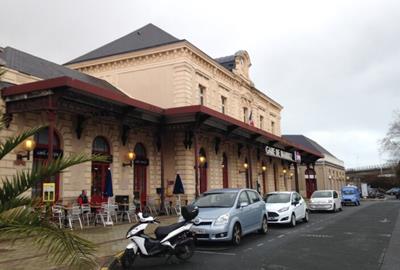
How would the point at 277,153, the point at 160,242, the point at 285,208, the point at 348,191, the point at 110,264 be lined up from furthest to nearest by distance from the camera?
the point at 348,191
the point at 277,153
the point at 285,208
the point at 160,242
the point at 110,264

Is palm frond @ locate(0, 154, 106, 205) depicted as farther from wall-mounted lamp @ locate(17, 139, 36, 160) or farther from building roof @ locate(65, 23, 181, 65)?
building roof @ locate(65, 23, 181, 65)

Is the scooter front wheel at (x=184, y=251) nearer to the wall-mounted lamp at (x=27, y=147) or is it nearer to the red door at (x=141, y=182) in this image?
the wall-mounted lamp at (x=27, y=147)

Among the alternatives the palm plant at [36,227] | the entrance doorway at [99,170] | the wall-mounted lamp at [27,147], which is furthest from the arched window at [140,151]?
the palm plant at [36,227]

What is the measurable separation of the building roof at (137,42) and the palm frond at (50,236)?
2215 cm

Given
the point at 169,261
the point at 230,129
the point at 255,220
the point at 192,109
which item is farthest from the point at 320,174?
the point at 169,261

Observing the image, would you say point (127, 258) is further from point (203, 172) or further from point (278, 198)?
point (203, 172)

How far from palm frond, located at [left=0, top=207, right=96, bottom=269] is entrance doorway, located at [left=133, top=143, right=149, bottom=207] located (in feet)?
55.1

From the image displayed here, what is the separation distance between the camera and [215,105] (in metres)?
28.8

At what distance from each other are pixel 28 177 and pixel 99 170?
1456 centimetres

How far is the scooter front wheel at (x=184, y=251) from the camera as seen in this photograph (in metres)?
8.84

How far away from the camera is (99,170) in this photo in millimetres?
18875

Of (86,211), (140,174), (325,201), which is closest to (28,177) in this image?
(86,211)

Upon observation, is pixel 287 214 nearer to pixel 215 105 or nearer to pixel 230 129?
A: pixel 230 129

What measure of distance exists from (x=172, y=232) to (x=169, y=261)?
2.38 ft
